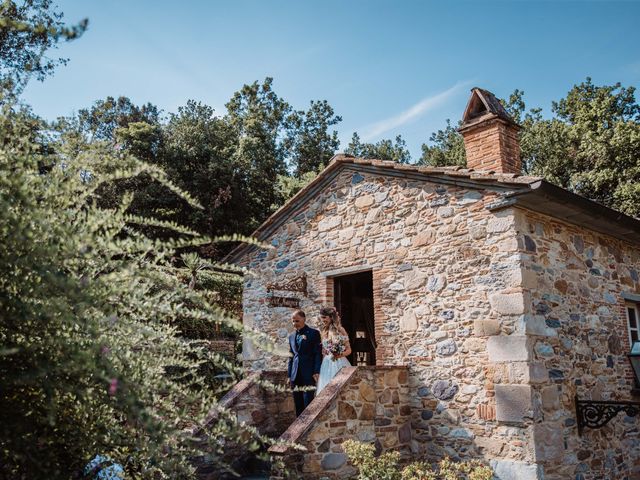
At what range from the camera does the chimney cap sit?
808cm

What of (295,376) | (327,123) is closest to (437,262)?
(295,376)

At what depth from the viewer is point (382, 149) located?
28562 mm

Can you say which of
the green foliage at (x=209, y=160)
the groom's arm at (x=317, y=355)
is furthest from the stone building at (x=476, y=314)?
the green foliage at (x=209, y=160)

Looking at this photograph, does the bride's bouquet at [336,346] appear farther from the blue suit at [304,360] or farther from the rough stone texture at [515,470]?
the rough stone texture at [515,470]

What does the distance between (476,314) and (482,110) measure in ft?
11.7

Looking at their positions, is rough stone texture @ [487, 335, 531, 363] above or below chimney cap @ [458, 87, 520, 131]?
below

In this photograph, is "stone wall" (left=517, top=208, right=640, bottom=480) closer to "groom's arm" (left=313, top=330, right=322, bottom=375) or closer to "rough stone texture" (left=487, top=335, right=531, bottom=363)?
"rough stone texture" (left=487, top=335, right=531, bottom=363)

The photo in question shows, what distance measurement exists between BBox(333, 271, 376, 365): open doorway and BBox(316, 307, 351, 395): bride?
11.1 ft

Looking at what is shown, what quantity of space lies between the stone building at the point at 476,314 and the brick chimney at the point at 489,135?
23 millimetres

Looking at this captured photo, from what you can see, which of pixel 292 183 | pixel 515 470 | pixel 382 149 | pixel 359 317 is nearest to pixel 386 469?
pixel 515 470

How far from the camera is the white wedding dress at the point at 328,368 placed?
22.5 ft

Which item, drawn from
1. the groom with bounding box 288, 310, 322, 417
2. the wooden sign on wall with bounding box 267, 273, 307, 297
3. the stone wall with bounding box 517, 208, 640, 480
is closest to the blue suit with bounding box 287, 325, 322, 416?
the groom with bounding box 288, 310, 322, 417

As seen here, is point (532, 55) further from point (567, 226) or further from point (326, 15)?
point (326, 15)

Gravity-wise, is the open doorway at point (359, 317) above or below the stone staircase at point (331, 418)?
above
